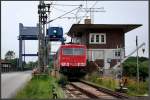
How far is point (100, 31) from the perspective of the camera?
60.2m

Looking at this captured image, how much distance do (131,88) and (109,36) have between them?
108 ft

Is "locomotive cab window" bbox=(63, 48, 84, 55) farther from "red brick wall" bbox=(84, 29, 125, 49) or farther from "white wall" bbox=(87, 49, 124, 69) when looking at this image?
"red brick wall" bbox=(84, 29, 125, 49)

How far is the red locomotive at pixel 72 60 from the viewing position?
1667 inches

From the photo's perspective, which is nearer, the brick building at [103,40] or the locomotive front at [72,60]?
the locomotive front at [72,60]

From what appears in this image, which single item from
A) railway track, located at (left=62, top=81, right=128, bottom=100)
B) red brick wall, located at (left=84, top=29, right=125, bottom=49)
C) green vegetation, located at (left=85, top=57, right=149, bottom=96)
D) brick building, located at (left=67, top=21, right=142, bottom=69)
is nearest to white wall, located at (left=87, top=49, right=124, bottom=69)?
brick building, located at (left=67, top=21, right=142, bottom=69)

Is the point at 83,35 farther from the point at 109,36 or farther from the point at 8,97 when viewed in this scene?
the point at 8,97

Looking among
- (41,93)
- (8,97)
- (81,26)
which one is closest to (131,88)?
(41,93)

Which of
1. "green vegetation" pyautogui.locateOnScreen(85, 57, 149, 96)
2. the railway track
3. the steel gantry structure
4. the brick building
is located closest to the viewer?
the railway track

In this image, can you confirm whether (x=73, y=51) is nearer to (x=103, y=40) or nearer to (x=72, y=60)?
(x=72, y=60)

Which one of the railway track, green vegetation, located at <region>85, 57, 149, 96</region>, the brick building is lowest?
the railway track

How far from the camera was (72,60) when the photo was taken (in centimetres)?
4288

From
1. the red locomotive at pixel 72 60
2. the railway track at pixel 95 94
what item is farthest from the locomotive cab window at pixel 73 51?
the railway track at pixel 95 94

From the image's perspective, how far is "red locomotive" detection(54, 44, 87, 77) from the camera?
139 feet

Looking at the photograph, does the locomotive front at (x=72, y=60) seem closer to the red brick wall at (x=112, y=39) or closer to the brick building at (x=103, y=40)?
the brick building at (x=103, y=40)
